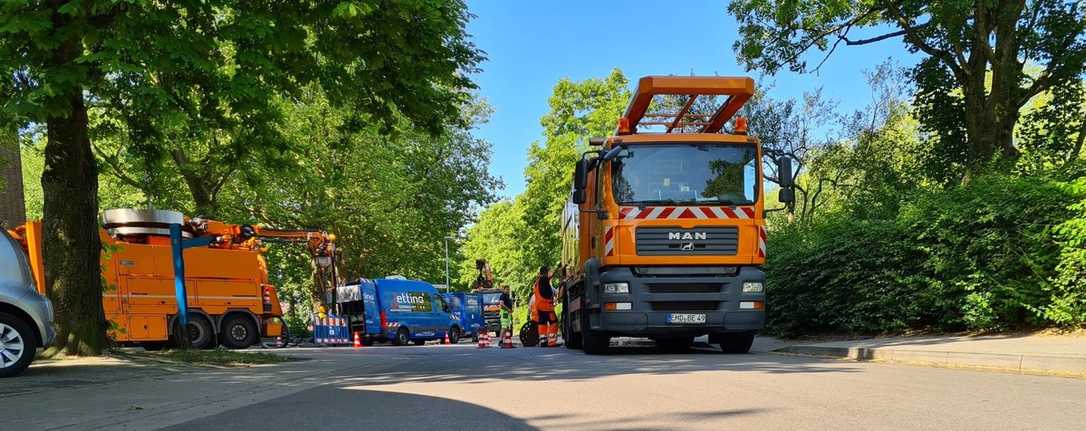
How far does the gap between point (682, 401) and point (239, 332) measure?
1725cm

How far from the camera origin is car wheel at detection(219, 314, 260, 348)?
21.2 metres

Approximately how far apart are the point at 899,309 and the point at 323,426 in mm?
11082

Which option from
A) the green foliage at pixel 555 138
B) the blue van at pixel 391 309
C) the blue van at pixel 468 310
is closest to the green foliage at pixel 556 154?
the green foliage at pixel 555 138

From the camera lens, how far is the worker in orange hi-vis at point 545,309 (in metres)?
18.5

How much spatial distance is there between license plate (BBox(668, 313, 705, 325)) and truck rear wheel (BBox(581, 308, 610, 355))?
1608 millimetres

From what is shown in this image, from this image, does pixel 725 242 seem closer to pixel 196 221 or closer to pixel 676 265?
pixel 676 265

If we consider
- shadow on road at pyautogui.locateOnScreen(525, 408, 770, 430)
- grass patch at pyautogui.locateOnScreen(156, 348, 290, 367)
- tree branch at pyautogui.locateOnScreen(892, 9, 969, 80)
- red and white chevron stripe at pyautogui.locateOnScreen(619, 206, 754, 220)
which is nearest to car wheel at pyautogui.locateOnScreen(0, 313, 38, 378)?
grass patch at pyautogui.locateOnScreen(156, 348, 290, 367)

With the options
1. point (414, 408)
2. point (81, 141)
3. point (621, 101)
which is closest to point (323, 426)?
point (414, 408)

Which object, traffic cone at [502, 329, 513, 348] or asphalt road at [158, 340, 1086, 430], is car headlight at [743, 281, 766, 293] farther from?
traffic cone at [502, 329, 513, 348]

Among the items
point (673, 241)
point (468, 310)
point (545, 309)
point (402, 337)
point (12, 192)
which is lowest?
point (402, 337)

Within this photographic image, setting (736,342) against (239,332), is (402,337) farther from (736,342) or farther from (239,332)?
(736,342)

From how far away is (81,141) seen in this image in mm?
11383

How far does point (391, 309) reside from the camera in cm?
2925

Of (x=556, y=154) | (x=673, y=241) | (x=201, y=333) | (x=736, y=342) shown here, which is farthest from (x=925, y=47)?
(x=556, y=154)
